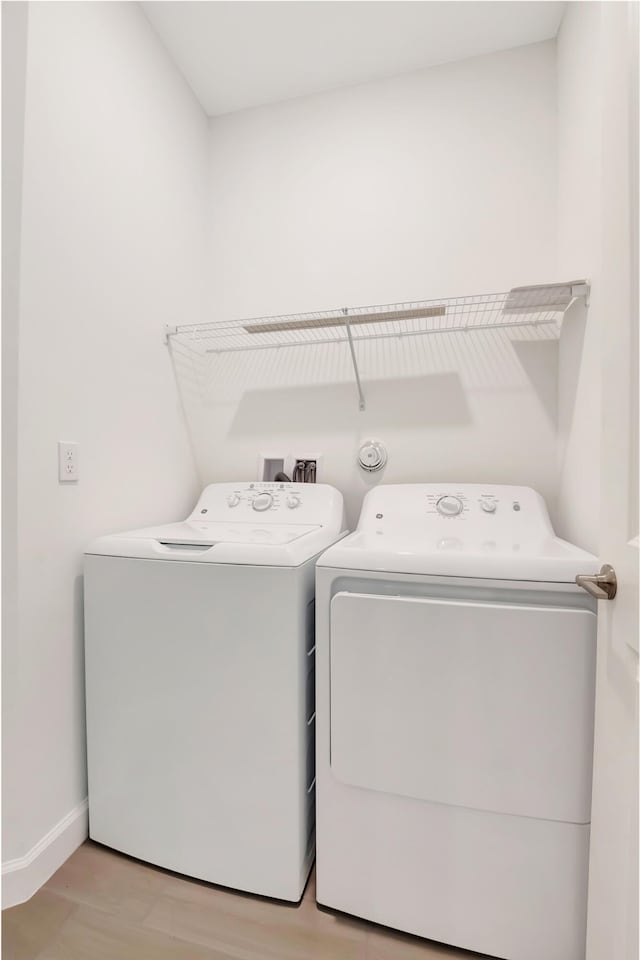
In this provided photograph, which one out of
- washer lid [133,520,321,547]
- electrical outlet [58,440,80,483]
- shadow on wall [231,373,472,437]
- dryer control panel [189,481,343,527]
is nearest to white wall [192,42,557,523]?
shadow on wall [231,373,472,437]

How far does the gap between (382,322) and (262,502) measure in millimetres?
902

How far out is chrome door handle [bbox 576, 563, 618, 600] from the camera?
2.53ft

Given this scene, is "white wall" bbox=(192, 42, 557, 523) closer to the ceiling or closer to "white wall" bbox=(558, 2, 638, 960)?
the ceiling

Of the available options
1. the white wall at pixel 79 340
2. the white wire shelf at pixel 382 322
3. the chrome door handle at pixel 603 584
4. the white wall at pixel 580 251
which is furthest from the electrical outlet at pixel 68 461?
the white wall at pixel 580 251

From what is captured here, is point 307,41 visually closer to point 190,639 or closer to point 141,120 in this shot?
point 141,120

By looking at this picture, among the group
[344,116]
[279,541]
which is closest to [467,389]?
[279,541]

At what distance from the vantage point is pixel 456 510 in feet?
5.01

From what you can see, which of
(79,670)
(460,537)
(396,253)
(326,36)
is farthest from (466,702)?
(326,36)

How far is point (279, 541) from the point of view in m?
1.23

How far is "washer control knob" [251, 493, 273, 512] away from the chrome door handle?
116 cm

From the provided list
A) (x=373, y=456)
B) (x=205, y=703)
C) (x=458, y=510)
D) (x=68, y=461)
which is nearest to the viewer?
(x=205, y=703)

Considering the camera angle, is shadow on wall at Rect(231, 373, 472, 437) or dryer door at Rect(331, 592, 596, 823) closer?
dryer door at Rect(331, 592, 596, 823)

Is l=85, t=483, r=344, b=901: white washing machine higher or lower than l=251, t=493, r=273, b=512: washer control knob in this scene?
lower

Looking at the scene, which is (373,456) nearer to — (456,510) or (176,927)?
(456,510)
